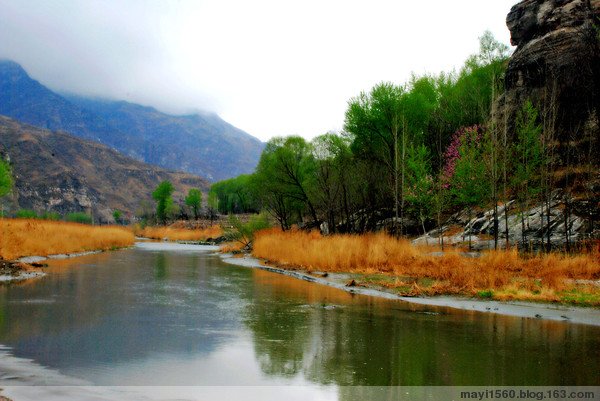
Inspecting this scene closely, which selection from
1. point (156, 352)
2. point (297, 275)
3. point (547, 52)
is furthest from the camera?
point (547, 52)

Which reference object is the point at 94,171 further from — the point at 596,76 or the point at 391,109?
the point at 596,76

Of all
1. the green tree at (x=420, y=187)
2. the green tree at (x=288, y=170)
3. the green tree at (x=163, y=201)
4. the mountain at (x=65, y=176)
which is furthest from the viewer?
the mountain at (x=65, y=176)

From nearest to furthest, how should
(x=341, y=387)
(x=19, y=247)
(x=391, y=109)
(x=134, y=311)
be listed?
(x=341, y=387) < (x=134, y=311) < (x=19, y=247) < (x=391, y=109)

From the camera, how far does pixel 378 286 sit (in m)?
14.3

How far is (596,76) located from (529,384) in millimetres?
27279

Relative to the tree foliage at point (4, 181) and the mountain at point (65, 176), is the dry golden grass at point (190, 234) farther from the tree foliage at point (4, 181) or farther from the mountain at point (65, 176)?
the mountain at point (65, 176)

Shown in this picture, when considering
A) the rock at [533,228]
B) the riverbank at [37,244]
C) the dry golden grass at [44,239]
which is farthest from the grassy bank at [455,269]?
the dry golden grass at [44,239]

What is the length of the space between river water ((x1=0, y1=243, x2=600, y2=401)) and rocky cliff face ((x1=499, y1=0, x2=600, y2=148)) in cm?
1855

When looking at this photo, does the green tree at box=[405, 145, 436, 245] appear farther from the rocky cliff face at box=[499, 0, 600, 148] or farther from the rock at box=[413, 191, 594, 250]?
the rocky cliff face at box=[499, 0, 600, 148]

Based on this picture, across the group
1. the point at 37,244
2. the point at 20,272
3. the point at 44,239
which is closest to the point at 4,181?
the point at 44,239

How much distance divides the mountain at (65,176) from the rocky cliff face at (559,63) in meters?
115

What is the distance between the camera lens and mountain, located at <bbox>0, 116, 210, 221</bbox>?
440 ft

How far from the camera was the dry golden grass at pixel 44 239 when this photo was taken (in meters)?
19.3

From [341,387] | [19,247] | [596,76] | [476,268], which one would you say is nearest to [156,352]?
[341,387]
